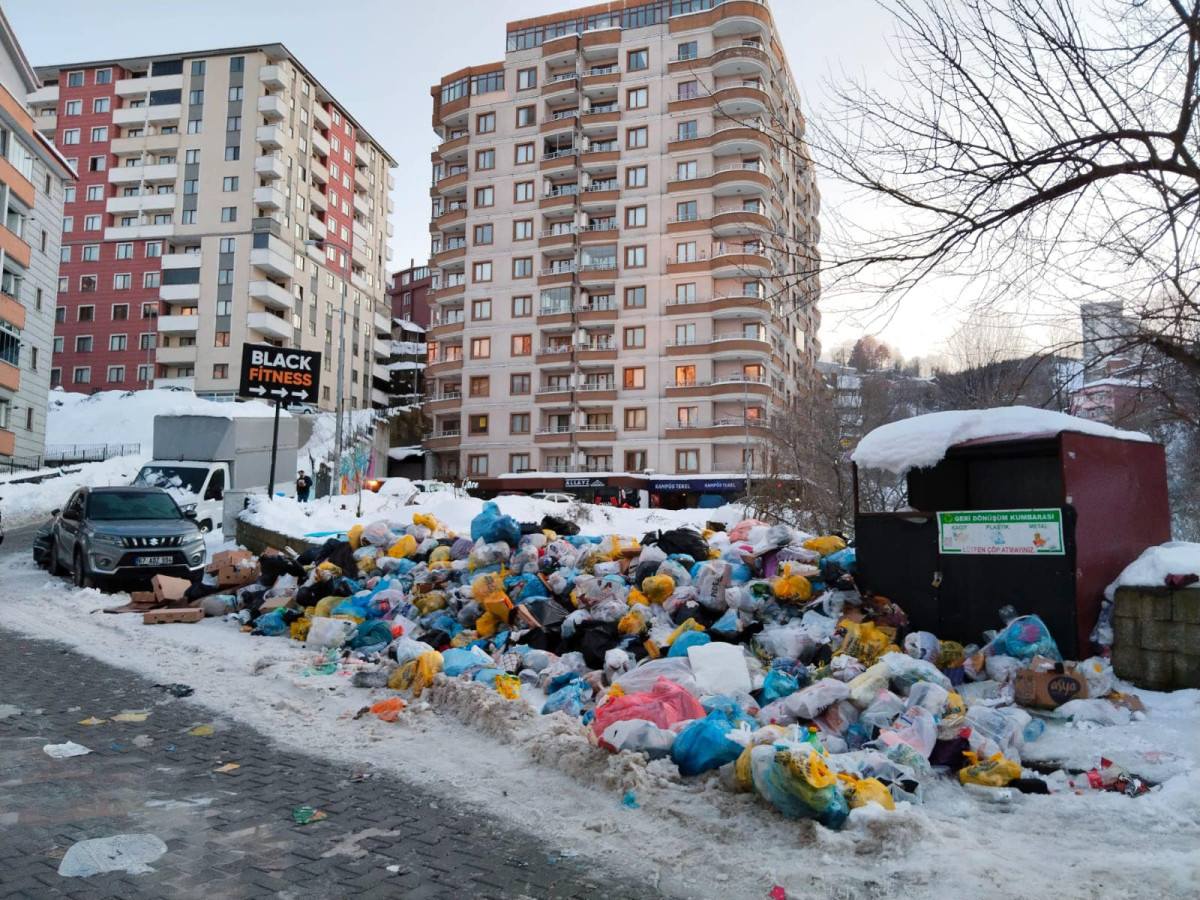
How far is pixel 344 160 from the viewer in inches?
2795

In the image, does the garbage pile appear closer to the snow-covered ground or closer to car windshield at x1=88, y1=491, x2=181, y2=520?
the snow-covered ground

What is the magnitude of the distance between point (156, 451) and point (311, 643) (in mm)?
21531

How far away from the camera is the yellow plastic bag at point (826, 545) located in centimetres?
893

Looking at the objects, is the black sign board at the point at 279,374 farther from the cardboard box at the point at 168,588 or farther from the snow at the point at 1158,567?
the snow at the point at 1158,567

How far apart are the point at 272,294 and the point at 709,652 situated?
6059cm

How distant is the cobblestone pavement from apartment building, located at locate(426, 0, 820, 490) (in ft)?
134

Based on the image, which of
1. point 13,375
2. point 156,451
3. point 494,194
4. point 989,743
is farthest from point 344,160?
point 989,743

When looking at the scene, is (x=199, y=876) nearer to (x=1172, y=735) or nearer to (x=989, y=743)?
(x=989, y=743)

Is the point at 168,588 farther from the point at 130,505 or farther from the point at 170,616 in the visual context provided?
the point at 130,505

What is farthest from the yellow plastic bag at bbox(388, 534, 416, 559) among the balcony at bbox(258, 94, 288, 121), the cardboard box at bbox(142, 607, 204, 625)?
the balcony at bbox(258, 94, 288, 121)

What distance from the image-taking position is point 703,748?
188 inches

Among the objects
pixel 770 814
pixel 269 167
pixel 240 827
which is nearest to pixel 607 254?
pixel 269 167

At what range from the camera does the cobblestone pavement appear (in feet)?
11.2

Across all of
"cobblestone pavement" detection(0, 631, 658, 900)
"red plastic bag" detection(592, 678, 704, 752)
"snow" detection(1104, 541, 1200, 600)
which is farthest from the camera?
"snow" detection(1104, 541, 1200, 600)
